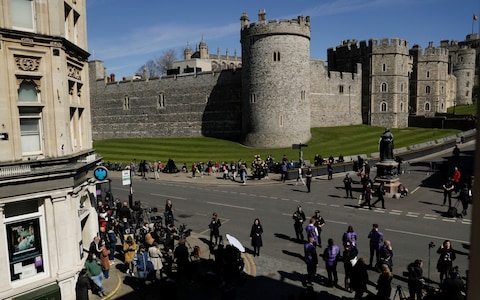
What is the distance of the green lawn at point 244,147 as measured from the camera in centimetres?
4225

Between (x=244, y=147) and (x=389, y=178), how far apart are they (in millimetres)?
25492

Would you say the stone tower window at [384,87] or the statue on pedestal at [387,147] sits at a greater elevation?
the stone tower window at [384,87]

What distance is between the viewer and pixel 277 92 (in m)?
46.3

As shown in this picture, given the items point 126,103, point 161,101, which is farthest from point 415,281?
point 126,103

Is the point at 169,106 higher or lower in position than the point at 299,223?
higher

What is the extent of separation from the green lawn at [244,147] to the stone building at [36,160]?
29231 millimetres

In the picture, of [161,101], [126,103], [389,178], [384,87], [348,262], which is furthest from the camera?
[126,103]

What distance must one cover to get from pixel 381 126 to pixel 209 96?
86.3 ft

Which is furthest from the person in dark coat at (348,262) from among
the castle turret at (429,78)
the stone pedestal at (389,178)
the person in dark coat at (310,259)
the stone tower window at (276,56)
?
the castle turret at (429,78)

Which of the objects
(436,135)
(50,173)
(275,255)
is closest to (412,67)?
(436,135)

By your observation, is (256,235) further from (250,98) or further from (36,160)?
(250,98)

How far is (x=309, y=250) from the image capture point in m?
12.0

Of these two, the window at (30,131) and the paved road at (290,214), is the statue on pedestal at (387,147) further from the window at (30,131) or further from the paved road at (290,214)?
the window at (30,131)

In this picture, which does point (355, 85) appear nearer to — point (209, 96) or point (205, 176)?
point (209, 96)
